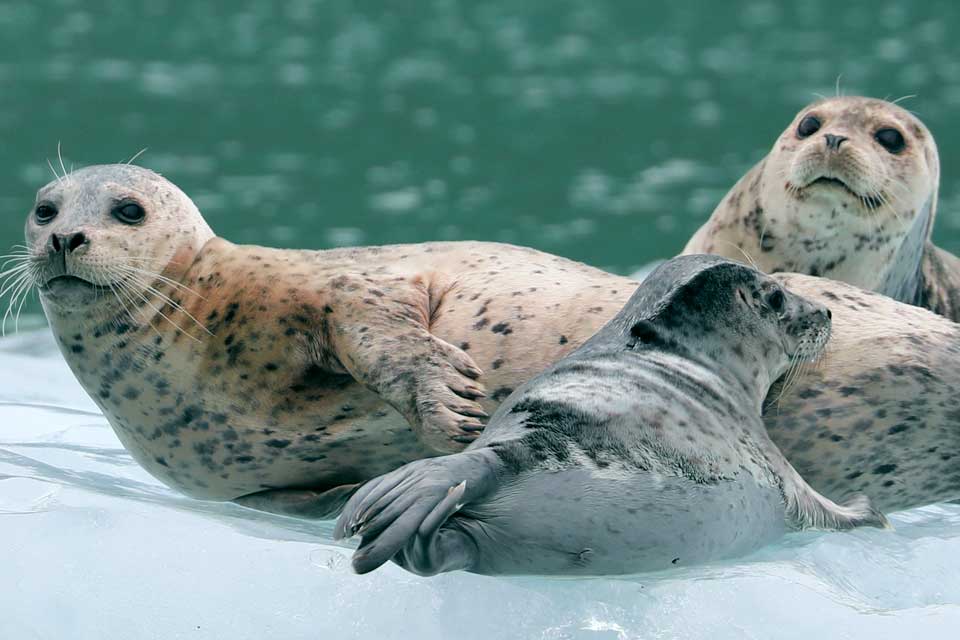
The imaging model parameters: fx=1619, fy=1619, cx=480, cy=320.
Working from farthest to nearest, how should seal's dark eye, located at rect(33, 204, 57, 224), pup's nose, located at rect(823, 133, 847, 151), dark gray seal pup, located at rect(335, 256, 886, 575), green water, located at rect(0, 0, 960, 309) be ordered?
green water, located at rect(0, 0, 960, 309) < pup's nose, located at rect(823, 133, 847, 151) < seal's dark eye, located at rect(33, 204, 57, 224) < dark gray seal pup, located at rect(335, 256, 886, 575)

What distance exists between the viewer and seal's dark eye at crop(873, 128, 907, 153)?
219 inches

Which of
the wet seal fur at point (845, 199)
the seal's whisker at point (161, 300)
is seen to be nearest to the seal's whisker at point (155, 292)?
the seal's whisker at point (161, 300)

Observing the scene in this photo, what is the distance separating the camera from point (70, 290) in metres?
4.36

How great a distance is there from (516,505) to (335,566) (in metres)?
0.47

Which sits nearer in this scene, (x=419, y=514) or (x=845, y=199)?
(x=419, y=514)

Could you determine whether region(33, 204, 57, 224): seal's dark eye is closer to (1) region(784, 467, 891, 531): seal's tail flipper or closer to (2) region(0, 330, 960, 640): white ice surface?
(2) region(0, 330, 960, 640): white ice surface

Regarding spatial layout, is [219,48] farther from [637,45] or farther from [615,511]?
[615,511]

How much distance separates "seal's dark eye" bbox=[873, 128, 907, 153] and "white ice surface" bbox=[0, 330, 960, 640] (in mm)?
1949

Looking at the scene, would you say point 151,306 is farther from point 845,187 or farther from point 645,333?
point 845,187

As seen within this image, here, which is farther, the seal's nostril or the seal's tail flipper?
the seal's nostril

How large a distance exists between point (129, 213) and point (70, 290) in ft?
1.07

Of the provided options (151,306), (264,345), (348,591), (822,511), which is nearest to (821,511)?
(822,511)

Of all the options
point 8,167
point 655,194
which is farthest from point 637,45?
point 8,167

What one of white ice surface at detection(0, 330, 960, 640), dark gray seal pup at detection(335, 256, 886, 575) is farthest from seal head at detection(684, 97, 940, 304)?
white ice surface at detection(0, 330, 960, 640)
